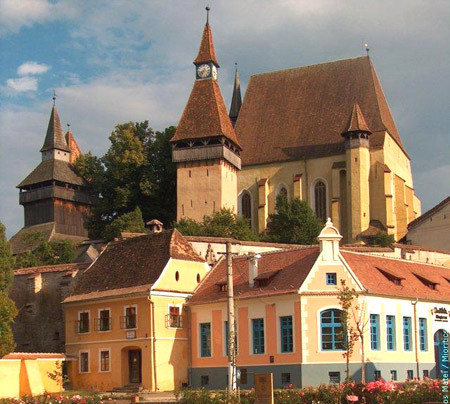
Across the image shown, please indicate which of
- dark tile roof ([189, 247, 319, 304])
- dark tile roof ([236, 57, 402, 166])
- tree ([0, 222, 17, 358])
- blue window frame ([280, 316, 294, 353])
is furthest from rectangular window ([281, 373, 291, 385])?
dark tile roof ([236, 57, 402, 166])

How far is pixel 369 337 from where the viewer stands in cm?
4350

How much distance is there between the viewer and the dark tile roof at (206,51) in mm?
92438

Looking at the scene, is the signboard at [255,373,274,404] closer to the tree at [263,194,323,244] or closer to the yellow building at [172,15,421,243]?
the tree at [263,194,323,244]

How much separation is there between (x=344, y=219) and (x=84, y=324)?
141 feet

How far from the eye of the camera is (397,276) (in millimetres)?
46656

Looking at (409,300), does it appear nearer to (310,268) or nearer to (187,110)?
(310,268)

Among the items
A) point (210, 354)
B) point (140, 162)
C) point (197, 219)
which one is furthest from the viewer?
point (140, 162)

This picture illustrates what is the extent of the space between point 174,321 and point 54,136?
65567 millimetres

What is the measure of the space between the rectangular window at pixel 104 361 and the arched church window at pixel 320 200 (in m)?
45.7

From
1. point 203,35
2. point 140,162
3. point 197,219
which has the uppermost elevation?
point 203,35

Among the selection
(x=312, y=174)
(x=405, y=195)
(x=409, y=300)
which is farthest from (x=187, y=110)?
(x=409, y=300)

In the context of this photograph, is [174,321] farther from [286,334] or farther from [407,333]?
[407,333]

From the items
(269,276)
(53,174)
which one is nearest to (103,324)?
(269,276)

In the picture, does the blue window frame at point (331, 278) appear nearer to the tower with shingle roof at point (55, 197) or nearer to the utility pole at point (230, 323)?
the utility pole at point (230, 323)
